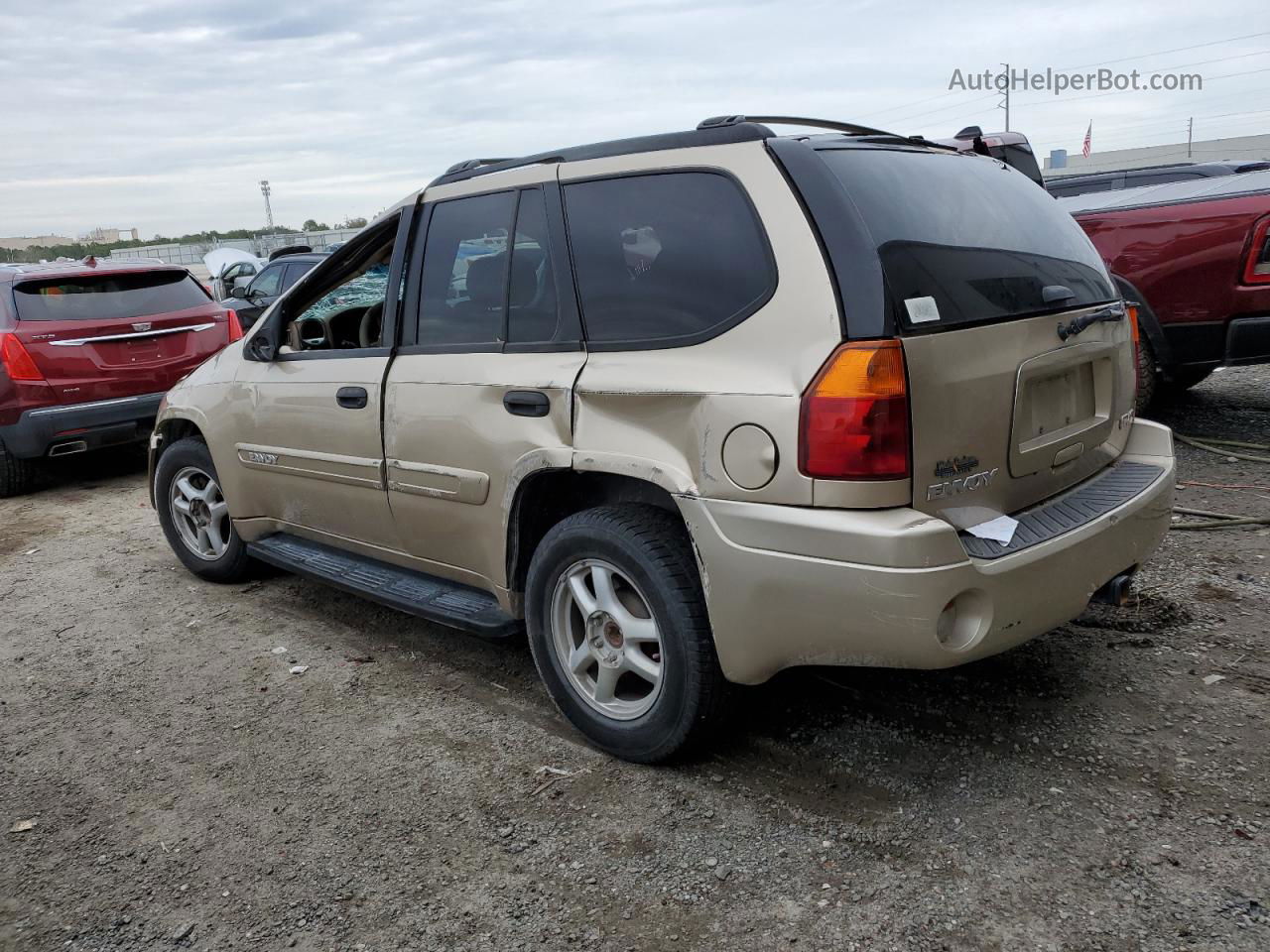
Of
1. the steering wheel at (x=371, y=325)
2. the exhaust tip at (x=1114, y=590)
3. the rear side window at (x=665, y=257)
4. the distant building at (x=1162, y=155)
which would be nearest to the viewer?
the rear side window at (x=665, y=257)

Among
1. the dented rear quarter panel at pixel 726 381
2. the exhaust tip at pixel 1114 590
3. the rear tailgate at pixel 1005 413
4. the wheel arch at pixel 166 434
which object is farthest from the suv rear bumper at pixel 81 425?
the exhaust tip at pixel 1114 590

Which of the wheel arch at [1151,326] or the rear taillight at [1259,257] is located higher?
the rear taillight at [1259,257]

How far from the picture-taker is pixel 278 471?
4.28m

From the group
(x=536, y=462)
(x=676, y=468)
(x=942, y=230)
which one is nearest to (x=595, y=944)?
(x=676, y=468)

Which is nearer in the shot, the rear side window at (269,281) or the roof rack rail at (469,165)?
the roof rack rail at (469,165)

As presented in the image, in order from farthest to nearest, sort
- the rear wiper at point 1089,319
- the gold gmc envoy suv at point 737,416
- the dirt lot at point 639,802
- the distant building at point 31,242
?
the distant building at point 31,242 → the rear wiper at point 1089,319 → the gold gmc envoy suv at point 737,416 → the dirt lot at point 639,802

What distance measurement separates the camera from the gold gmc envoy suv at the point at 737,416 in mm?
2475

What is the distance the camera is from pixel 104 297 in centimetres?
768

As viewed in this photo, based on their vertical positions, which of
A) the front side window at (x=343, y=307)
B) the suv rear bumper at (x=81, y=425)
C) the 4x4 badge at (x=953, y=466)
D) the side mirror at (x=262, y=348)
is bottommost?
the suv rear bumper at (x=81, y=425)

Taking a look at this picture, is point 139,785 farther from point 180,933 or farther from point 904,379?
point 904,379

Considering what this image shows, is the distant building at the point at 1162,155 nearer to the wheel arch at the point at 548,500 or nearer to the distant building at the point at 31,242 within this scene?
the wheel arch at the point at 548,500

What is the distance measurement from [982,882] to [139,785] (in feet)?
8.28

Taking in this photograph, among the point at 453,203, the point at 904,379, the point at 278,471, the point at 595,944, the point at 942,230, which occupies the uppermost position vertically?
the point at 453,203

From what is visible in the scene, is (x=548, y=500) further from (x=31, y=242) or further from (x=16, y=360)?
(x=31, y=242)
